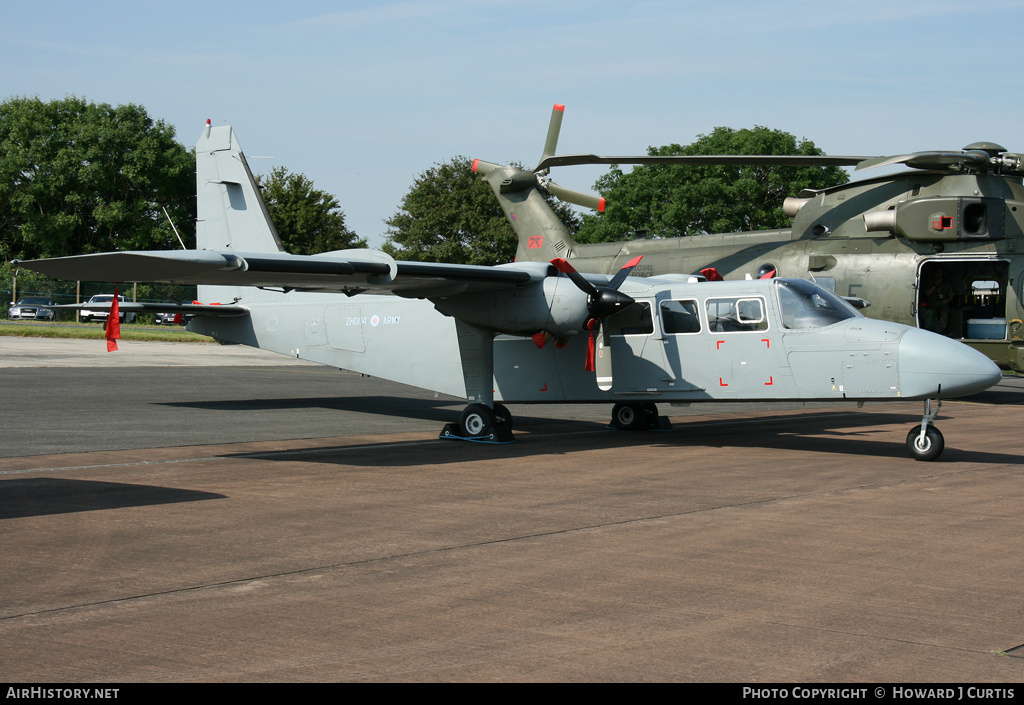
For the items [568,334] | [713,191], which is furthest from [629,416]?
[713,191]

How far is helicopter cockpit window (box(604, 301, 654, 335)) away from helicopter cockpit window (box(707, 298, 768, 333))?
103 centimetres

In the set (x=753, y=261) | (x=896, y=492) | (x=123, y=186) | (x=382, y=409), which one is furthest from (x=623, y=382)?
(x=123, y=186)

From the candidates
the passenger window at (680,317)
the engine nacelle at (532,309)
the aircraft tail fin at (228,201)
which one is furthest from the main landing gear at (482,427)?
the aircraft tail fin at (228,201)

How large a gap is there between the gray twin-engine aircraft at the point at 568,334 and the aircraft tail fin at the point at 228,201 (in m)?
1.46

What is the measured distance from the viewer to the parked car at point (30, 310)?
54250 millimetres

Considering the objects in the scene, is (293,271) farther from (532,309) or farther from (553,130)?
(553,130)

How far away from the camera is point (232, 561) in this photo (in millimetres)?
7223

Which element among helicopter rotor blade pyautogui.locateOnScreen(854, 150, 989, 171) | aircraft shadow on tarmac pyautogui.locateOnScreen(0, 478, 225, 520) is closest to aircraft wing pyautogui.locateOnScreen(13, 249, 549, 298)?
aircraft shadow on tarmac pyautogui.locateOnScreen(0, 478, 225, 520)

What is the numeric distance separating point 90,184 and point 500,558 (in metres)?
72.6

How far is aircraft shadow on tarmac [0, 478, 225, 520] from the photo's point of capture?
9188mm

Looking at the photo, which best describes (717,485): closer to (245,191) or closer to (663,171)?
(245,191)

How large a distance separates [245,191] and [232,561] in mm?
13739

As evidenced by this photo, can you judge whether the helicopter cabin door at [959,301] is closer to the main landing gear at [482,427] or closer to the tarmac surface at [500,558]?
the tarmac surface at [500,558]

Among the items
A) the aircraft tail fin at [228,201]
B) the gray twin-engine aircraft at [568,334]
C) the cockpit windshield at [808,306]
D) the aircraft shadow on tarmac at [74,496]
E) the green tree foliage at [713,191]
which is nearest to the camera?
the aircraft shadow on tarmac at [74,496]
